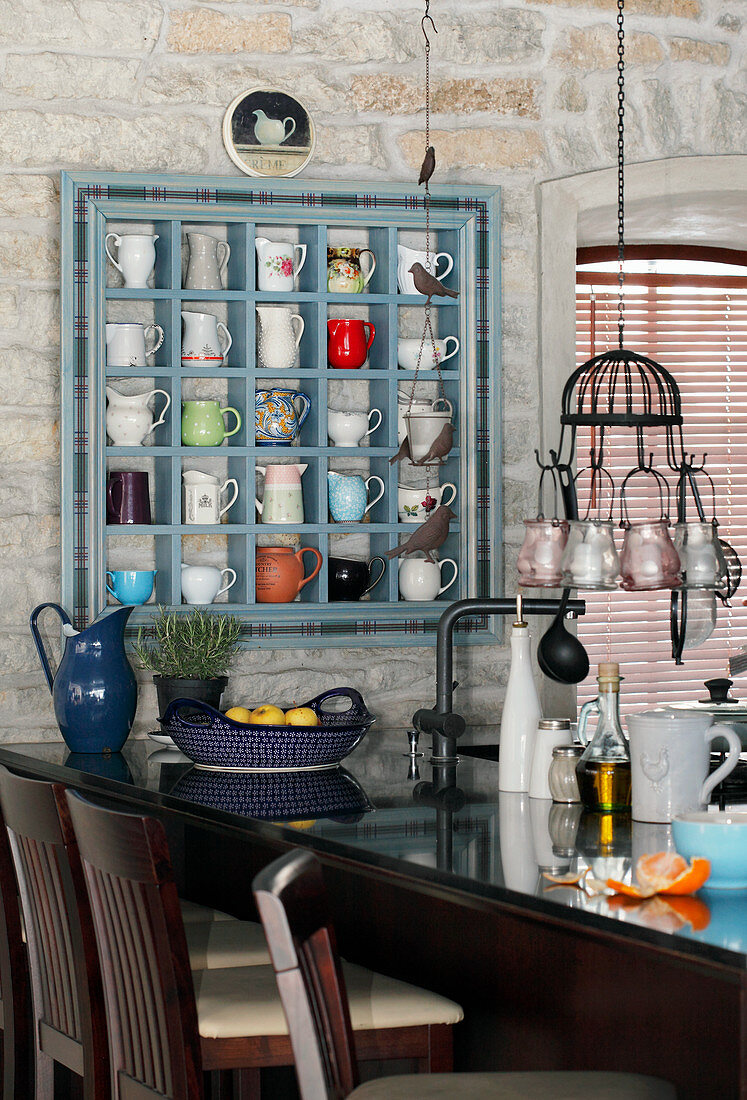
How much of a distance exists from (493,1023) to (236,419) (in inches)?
70.7

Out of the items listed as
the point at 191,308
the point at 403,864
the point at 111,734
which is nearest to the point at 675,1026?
the point at 403,864

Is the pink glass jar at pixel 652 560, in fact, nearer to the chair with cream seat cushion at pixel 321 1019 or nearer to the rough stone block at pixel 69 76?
the chair with cream seat cushion at pixel 321 1019

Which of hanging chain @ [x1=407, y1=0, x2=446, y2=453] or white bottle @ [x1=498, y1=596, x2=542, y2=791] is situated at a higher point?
hanging chain @ [x1=407, y1=0, x2=446, y2=453]

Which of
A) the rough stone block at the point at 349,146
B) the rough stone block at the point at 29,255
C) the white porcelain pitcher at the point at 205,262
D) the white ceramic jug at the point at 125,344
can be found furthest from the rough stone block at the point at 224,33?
the white ceramic jug at the point at 125,344

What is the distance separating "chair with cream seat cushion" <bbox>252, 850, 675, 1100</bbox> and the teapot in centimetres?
237

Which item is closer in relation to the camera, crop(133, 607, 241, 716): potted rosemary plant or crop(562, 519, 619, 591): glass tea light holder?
crop(562, 519, 619, 591): glass tea light holder

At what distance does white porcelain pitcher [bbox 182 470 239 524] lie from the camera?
3436 mm

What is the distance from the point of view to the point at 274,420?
3.48 m

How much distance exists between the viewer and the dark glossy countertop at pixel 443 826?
151 centimetres

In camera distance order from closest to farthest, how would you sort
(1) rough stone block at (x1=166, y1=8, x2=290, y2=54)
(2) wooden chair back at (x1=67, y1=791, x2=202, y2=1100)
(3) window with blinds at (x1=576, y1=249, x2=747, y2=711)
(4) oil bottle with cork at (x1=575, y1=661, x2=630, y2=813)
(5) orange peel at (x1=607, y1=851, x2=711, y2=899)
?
1. (5) orange peel at (x1=607, y1=851, x2=711, y2=899)
2. (2) wooden chair back at (x1=67, y1=791, x2=202, y2=1100)
3. (4) oil bottle with cork at (x1=575, y1=661, x2=630, y2=813)
4. (1) rough stone block at (x1=166, y1=8, x2=290, y2=54)
5. (3) window with blinds at (x1=576, y1=249, x2=747, y2=711)

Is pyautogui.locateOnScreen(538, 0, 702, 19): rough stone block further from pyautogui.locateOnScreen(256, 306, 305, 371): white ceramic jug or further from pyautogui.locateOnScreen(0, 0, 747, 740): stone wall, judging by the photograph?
pyautogui.locateOnScreen(256, 306, 305, 371): white ceramic jug

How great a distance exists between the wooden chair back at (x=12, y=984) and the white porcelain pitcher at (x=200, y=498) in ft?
3.67

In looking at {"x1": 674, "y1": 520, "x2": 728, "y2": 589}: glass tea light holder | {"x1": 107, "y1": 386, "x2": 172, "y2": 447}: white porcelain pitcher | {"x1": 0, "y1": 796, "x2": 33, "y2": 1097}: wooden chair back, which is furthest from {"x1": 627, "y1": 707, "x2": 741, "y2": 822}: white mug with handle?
{"x1": 107, "y1": 386, "x2": 172, "y2": 447}: white porcelain pitcher

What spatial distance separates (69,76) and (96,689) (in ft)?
4.93
